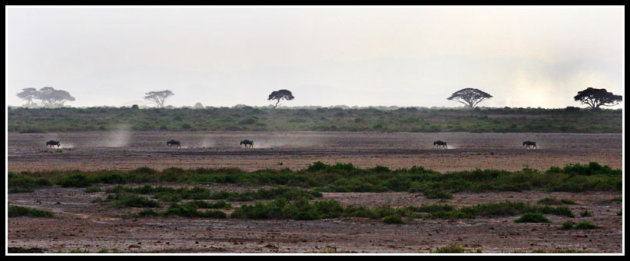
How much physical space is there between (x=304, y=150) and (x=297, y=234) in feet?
98.3

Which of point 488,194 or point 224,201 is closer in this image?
point 224,201

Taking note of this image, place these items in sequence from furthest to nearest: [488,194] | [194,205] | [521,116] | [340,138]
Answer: [521,116] < [340,138] < [488,194] < [194,205]

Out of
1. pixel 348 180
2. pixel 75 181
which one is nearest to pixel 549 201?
pixel 348 180

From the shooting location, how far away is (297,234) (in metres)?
18.0

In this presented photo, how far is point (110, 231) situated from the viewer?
1845 centimetres

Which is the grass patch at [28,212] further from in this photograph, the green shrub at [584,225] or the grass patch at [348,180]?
the green shrub at [584,225]

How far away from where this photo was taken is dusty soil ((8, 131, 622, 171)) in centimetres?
3912

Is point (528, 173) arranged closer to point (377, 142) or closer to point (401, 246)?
point (401, 246)

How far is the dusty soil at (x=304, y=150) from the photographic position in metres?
39.1

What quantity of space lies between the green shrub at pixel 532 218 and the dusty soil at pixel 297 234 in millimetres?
236

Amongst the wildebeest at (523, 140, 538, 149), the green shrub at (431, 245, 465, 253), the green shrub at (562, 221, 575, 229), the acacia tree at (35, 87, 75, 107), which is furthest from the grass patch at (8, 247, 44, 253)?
the acacia tree at (35, 87, 75, 107)

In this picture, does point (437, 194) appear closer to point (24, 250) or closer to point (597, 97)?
point (24, 250)

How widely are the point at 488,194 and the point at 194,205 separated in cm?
876

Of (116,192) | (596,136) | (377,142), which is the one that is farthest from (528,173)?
(596,136)
